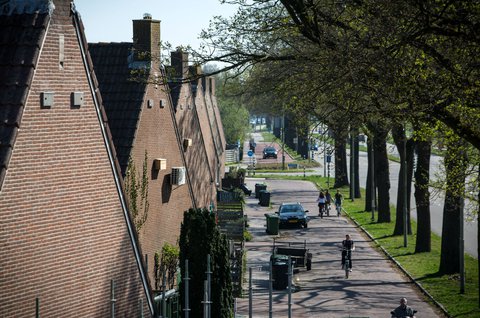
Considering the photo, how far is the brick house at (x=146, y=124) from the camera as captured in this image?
22641 millimetres

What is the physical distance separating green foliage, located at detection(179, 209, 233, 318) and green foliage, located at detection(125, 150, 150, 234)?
444 cm

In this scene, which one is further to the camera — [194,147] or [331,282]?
[194,147]

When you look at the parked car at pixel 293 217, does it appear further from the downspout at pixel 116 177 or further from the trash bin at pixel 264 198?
the downspout at pixel 116 177

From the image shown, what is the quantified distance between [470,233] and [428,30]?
28.2m

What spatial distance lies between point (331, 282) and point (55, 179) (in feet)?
58.8

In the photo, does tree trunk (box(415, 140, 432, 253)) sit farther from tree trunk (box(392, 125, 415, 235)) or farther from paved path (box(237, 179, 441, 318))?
paved path (box(237, 179, 441, 318))

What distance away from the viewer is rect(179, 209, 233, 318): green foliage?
56.3ft

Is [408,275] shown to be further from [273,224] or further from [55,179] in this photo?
[55,179]

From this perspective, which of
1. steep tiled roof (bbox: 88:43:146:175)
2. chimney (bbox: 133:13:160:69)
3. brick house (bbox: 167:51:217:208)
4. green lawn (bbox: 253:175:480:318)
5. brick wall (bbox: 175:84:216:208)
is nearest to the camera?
steep tiled roof (bbox: 88:43:146:175)

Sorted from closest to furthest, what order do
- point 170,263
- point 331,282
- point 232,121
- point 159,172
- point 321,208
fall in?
point 170,263
point 159,172
point 331,282
point 321,208
point 232,121

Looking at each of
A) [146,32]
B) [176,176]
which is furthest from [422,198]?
[146,32]

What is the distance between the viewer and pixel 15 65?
42.0 ft

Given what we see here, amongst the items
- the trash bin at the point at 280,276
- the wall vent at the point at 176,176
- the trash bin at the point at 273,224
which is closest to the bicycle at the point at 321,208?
the trash bin at the point at 273,224

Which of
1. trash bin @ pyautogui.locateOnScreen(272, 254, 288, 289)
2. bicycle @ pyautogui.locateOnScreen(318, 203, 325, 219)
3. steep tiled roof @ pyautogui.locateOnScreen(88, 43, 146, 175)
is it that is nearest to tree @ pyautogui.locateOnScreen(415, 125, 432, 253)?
trash bin @ pyautogui.locateOnScreen(272, 254, 288, 289)
